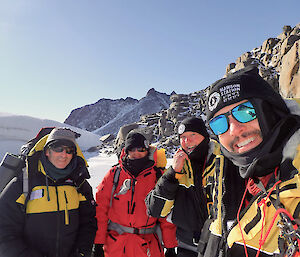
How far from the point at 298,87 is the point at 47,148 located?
19854 mm

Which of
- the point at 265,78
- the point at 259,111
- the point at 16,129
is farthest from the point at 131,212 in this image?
the point at 16,129

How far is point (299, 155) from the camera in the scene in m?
0.95

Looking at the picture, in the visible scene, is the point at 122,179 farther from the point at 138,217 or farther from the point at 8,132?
the point at 8,132

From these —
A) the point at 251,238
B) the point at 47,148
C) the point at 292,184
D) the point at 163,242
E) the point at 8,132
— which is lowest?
the point at 163,242

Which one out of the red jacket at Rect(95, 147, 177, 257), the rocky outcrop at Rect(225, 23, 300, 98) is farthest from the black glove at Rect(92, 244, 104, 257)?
the rocky outcrop at Rect(225, 23, 300, 98)

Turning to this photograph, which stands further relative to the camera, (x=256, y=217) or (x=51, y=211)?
(x=51, y=211)

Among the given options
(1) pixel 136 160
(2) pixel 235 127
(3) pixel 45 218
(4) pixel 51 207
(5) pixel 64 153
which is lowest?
(3) pixel 45 218

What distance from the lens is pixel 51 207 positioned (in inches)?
88.2

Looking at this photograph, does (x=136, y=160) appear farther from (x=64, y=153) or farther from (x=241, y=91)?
(x=241, y=91)

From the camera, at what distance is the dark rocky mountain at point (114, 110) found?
89.6 m

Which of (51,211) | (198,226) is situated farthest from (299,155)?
(51,211)

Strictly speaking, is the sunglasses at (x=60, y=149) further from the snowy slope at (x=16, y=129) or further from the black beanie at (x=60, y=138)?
the snowy slope at (x=16, y=129)

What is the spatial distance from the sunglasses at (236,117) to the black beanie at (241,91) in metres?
0.05

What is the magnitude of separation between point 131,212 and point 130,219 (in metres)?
0.09
